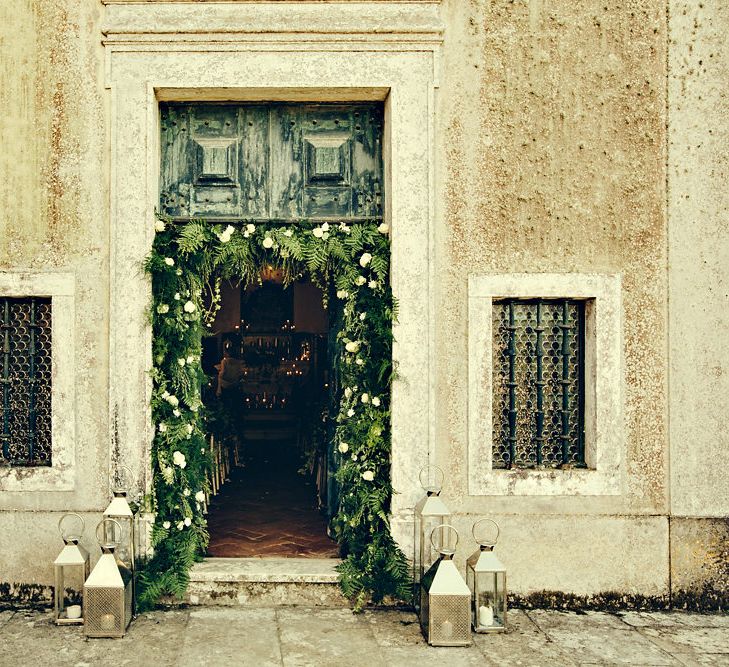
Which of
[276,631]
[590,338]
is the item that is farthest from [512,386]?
[276,631]

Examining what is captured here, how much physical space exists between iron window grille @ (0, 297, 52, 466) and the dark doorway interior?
5.48 ft

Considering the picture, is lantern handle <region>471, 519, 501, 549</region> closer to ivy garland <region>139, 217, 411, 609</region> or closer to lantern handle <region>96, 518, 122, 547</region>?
ivy garland <region>139, 217, 411, 609</region>

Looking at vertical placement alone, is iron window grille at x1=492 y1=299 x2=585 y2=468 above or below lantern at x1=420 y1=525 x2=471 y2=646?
above

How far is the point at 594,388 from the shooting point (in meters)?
5.48

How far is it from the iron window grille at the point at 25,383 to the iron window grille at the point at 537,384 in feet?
11.5

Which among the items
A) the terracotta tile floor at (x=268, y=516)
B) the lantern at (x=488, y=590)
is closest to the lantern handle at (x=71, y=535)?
the terracotta tile floor at (x=268, y=516)

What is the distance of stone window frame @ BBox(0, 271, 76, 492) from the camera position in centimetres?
538

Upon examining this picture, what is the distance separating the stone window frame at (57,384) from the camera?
212 inches

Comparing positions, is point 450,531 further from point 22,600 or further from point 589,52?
point 589,52

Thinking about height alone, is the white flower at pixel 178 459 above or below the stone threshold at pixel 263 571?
above

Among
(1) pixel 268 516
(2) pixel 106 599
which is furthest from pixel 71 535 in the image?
(1) pixel 268 516

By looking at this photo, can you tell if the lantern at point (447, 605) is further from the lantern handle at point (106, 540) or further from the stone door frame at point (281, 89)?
the lantern handle at point (106, 540)

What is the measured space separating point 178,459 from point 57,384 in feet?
3.55

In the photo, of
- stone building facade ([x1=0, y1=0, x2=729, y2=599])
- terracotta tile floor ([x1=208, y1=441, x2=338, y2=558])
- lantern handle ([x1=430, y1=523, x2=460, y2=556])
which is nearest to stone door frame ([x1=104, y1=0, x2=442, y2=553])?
stone building facade ([x1=0, y1=0, x2=729, y2=599])
